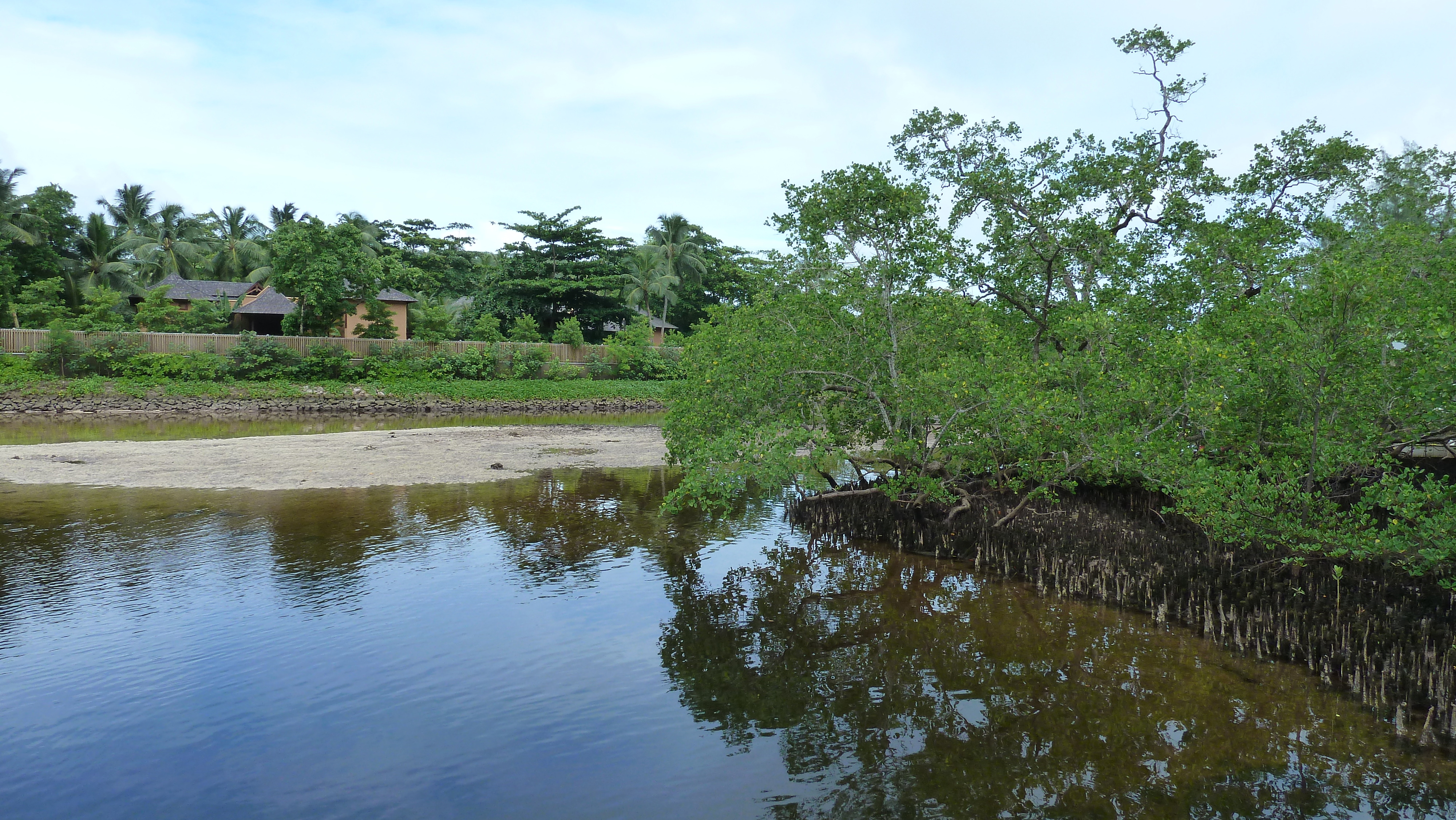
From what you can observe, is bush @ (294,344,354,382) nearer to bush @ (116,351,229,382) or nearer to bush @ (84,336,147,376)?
bush @ (116,351,229,382)

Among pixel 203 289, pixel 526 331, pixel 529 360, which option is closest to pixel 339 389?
pixel 529 360

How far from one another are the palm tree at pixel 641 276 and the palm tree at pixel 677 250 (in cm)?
203

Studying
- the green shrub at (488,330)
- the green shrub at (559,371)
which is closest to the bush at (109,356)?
the green shrub at (488,330)

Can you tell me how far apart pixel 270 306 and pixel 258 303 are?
0.93 metres

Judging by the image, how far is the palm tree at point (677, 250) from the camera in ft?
236

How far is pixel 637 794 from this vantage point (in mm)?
7492

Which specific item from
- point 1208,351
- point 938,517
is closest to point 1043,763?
point 1208,351

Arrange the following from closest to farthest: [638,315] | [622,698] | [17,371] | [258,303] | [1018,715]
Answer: [1018,715] → [622,698] → [17,371] → [258,303] → [638,315]

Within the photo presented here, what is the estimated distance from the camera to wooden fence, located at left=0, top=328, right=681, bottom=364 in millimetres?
47344

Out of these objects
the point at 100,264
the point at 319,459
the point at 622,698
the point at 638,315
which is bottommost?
the point at 622,698

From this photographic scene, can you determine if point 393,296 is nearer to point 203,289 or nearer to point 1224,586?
point 203,289

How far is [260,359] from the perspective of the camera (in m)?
51.3

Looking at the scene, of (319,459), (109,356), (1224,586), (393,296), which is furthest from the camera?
(393,296)

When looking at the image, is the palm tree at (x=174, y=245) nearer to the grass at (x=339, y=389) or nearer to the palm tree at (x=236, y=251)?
the palm tree at (x=236, y=251)
